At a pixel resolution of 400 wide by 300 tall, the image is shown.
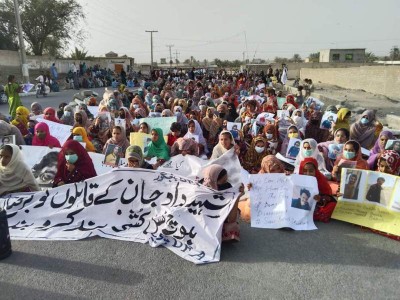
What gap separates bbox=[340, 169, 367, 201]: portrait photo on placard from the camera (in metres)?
4.14

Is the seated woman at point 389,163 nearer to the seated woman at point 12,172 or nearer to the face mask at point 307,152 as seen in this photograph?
the face mask at point 307,152

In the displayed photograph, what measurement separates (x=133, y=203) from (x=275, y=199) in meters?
1.62

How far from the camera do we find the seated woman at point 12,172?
4484 mm

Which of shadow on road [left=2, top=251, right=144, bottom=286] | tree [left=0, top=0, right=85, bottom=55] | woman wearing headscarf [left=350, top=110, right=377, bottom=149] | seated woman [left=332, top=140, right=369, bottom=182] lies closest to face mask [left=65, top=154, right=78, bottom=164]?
shadow on road [left=2, top=251, right=144, bottom=286]

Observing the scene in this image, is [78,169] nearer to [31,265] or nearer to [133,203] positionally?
[133,203]

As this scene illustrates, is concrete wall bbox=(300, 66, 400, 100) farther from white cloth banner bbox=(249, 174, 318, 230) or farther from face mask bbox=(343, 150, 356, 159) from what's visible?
white cloth banner bbox=(249, 174, 318, 230)

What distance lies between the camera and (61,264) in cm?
349

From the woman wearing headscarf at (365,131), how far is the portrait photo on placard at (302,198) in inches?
130

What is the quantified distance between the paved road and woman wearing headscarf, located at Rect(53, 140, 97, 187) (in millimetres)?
1104

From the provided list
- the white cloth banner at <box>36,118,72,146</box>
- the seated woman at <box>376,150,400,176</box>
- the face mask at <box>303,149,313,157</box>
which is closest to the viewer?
the seated woman at <box>376,150,400,176</box>

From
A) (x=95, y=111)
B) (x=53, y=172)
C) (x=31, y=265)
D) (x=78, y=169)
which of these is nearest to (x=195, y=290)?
(x=31, y=265)

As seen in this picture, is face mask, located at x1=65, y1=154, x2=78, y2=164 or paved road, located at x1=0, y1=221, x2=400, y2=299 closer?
paved road, located at x1=0, y1=221, x2=400, y2=299

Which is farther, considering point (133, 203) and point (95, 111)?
point (95, 111)

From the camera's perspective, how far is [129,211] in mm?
4102
